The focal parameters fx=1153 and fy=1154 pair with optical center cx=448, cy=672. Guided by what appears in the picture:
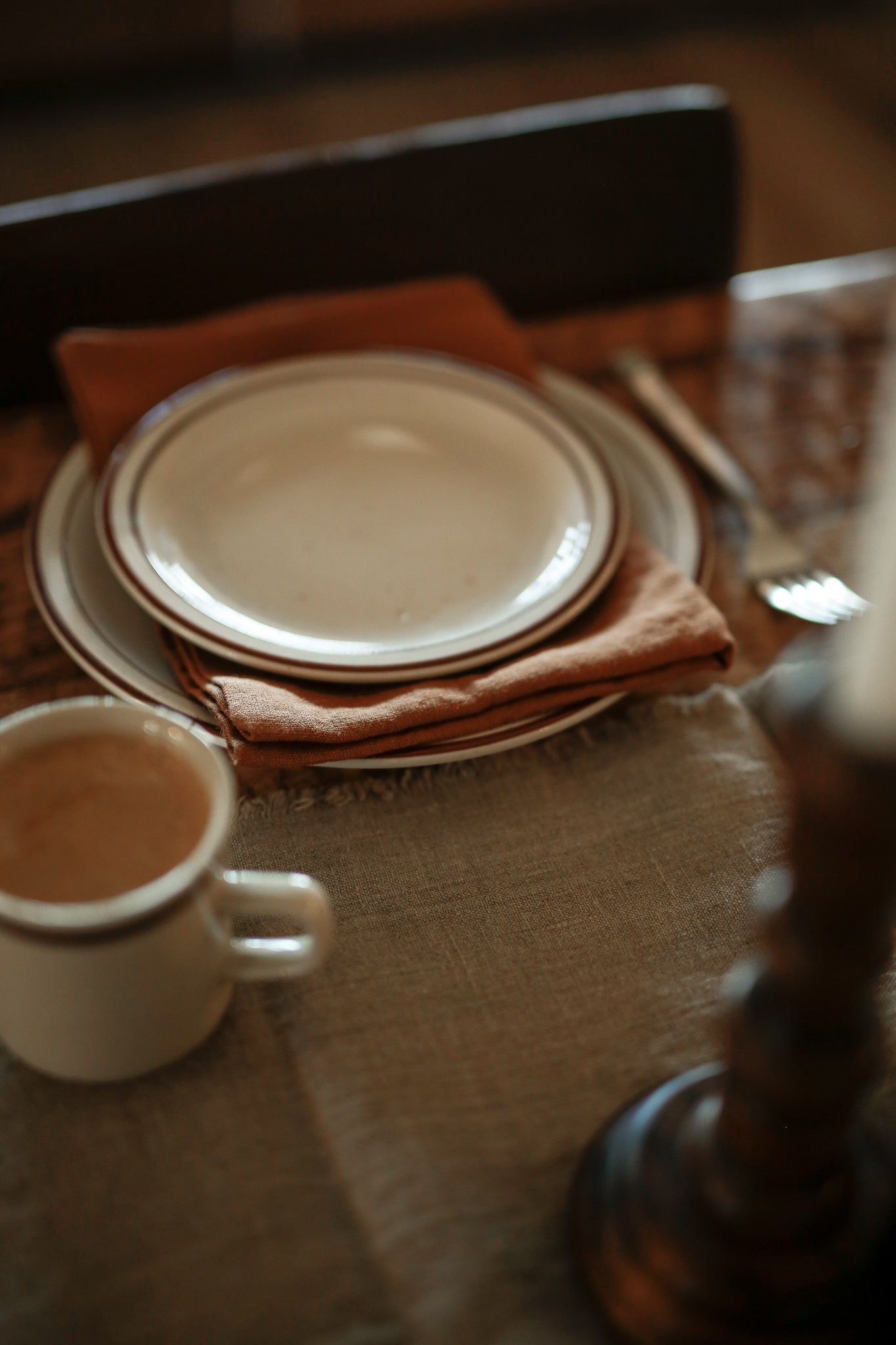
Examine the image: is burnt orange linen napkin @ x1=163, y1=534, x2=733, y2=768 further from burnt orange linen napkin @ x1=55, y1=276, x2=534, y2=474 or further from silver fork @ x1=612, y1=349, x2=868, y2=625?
burnt orange linen napkin @ x1=55, y1=276, x2=534, y2=474

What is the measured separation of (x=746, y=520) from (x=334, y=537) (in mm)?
217

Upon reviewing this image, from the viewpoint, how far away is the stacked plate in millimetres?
487

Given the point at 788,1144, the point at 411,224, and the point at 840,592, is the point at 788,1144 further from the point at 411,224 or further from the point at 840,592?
the point at 411,224

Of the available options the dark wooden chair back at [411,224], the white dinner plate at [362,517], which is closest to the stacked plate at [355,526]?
the white dinner plate at [362,517]

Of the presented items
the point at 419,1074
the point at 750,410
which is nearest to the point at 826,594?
the point at 750,410

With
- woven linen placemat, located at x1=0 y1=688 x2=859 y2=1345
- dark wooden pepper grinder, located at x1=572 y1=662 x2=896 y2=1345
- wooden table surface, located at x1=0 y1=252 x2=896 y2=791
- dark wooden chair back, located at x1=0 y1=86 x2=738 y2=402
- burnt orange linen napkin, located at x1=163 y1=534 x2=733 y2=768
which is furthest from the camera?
dark wooden chair back, located at x1=0 y1=86 x2=738 y2=402

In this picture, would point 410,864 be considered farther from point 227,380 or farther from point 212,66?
point 212,66

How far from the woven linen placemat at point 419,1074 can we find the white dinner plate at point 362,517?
0.20 feet

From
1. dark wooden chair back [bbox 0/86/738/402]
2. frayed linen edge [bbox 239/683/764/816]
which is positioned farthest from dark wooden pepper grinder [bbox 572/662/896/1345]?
dark wooden chair back [bbox 0/86/738/402]

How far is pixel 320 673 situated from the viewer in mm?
470

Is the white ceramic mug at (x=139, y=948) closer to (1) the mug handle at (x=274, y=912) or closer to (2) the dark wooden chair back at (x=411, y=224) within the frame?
(1) the mug handle at (x=274, y=912)

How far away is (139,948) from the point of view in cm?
33

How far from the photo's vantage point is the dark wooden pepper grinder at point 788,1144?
24 cm

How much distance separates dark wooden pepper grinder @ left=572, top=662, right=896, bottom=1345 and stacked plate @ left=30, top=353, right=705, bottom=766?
0.18 metres
